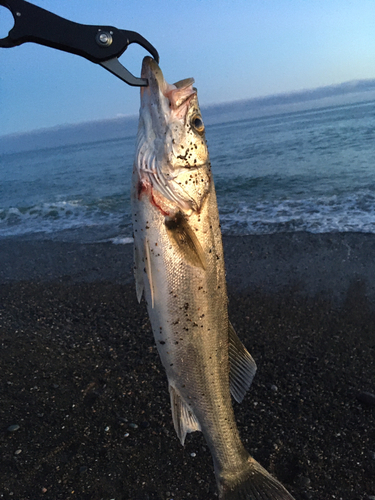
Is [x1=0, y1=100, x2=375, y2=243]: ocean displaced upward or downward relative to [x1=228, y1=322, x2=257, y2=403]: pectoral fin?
downward

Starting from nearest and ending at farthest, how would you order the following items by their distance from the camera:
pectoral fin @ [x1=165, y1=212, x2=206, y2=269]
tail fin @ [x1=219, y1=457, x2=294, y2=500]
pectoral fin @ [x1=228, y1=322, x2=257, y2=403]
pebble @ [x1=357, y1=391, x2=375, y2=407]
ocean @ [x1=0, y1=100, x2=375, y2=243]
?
pectoral fin @ [x1=165, y1=212, x2=206, y2=269]
tail fin @ [x1=219, y1=457, x2=294, y2=500]
pectoral fin @ [x1=228, y1=322, x2=257, y2=403]
pebble @ [x1=357, y1=391, x2=375, y2=407]
ocean @ [x1=0, y1=100, x2=375, y2=243]

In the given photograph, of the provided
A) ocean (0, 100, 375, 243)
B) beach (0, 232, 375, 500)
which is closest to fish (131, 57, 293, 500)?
beach (0, 232, 375, 500)

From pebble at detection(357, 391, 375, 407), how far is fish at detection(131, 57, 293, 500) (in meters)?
2.44

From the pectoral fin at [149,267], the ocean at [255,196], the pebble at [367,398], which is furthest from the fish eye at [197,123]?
the ocean at [255,196]

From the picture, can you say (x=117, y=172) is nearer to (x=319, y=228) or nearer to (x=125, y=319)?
(x=319, y=228)

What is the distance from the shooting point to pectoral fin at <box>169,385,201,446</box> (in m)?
3.20

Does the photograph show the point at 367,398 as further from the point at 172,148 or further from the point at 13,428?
the point at 13,428

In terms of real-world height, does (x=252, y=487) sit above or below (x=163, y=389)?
above

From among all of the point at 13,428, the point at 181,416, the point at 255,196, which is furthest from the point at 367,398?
the point at 255,196

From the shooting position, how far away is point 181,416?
10.6 ft

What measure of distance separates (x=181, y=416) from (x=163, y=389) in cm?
225

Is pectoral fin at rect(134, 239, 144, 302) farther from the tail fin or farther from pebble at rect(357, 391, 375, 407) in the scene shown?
pebble at rect(357, 391, 375, 407)

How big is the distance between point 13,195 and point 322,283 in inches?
944

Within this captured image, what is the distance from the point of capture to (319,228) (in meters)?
Result: 11.4
